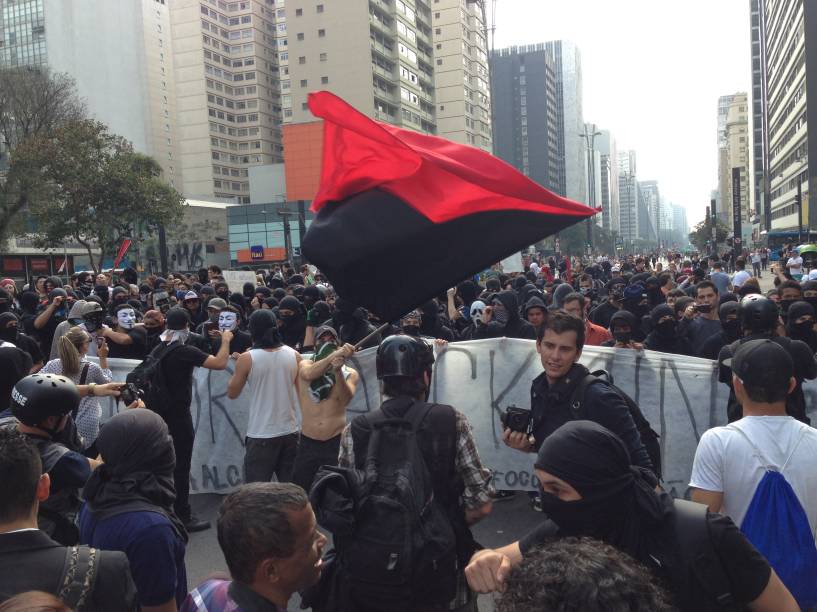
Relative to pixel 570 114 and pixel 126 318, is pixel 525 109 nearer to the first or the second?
pixel 570 114

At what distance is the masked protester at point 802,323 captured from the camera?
5742 millimetres

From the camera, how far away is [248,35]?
107 meters

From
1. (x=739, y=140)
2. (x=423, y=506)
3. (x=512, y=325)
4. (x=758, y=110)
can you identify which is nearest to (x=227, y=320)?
(x=512, y=325)

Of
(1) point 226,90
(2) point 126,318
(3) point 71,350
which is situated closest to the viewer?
(3) point 71,350

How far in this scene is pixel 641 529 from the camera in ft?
6.52

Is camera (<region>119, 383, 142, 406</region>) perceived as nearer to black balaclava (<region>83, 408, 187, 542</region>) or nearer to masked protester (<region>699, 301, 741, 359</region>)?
black balaclava (<region>83, 408, 187, 542</region>)

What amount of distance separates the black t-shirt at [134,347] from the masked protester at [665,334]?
503cm

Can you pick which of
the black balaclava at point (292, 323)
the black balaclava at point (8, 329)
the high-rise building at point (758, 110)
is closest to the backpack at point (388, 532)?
the black balaclava at point (292, 323)

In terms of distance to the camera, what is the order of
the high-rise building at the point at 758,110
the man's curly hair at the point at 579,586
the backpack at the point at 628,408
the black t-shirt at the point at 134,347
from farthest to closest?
the high-rise building at the point at 758,110 < the black t-shirt at the point at 134,347 < the backpack at the point at 628,408 < the man's curly hair at the point at 579,586

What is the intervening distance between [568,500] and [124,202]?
127ft

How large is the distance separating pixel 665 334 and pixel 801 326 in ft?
4.19

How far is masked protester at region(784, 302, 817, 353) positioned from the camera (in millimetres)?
5742

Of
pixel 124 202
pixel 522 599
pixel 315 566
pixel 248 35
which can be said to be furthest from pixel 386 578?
pixel 248 35

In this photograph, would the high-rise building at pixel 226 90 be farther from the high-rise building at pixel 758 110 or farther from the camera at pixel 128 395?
the camera at pixel 128 395
